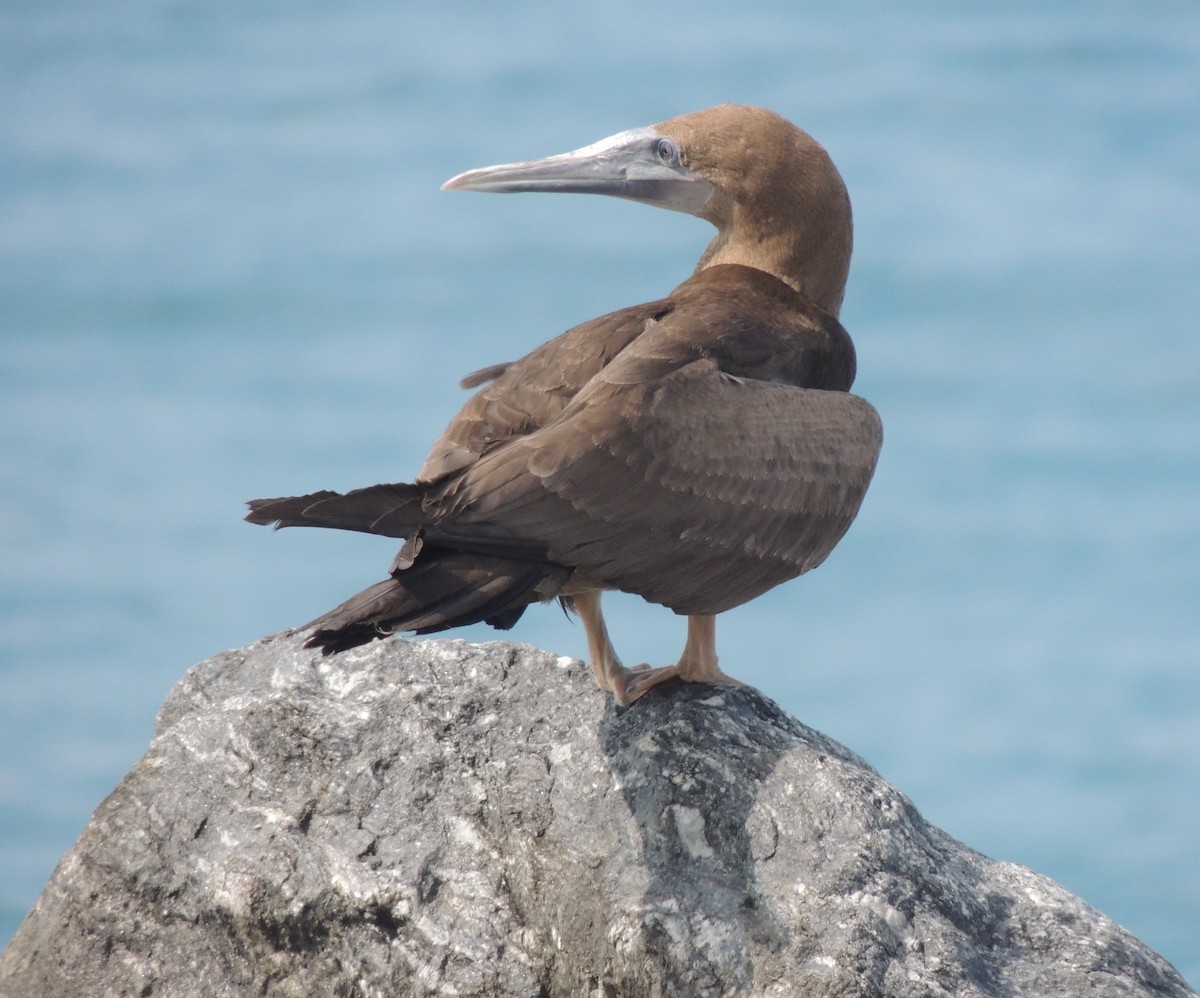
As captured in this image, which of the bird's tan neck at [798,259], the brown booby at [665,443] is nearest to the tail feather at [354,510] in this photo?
the brown booby at [665,443]

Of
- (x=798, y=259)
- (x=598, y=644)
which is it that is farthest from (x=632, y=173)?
(x=598, y=644)

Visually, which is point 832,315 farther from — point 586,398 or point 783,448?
point 586,398

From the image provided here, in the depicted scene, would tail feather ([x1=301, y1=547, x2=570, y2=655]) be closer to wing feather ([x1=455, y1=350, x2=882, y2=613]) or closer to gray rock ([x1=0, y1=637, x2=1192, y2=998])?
wing feather ([x1=455, y1=350, x2=882, y2=613])

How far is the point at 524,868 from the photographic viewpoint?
12.5 feet

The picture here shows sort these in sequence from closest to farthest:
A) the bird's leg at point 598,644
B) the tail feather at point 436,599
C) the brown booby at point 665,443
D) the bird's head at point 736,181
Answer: the tail feather at point 436,599
the brown booby at point 665,443
the bird's leg at point 598,644
the bird's head at point 736,181

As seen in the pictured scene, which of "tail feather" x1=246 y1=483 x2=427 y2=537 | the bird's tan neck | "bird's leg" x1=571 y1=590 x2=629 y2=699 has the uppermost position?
the bird's tan neck

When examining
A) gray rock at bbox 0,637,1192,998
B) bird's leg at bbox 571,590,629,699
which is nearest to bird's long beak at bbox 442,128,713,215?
bird's leg at bbox 571,590,629,699

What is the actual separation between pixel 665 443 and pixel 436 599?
756mm

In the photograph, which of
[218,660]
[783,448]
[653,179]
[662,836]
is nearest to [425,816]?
[662,836]

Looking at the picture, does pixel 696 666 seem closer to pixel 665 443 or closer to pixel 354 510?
pixel 665 443

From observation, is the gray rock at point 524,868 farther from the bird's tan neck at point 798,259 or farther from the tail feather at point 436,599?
the bird's tan neck at point 798,259

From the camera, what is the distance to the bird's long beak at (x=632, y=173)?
479 centimetres

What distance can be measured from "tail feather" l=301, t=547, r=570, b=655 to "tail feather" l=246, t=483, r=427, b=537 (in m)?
0.10

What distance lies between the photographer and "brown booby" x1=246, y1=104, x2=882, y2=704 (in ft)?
11.2
